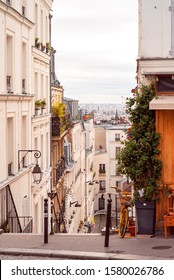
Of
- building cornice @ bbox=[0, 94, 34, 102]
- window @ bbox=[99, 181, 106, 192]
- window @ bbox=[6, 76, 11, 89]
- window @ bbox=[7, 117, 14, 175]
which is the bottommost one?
window @ bbox=[99, 181, 106, 192]

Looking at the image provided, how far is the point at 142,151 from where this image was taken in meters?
13.6

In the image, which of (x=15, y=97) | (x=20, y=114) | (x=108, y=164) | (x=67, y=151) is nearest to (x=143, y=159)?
(x=15, y=97)

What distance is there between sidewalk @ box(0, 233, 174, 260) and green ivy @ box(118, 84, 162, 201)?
3.41 feet

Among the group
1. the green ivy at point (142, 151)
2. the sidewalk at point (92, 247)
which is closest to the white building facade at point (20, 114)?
the sidewalk at point (92, 247)

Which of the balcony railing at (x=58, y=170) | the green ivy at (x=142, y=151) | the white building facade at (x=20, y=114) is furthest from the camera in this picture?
the balcony railing at (x=58, y=170)

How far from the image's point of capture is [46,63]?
95.3 feet

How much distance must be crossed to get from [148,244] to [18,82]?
1068cm

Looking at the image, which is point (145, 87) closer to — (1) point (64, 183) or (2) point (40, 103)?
(2) point (40, 103)

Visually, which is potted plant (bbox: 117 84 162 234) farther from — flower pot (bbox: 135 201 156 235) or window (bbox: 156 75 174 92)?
window (bbox: 156 75 174 92)

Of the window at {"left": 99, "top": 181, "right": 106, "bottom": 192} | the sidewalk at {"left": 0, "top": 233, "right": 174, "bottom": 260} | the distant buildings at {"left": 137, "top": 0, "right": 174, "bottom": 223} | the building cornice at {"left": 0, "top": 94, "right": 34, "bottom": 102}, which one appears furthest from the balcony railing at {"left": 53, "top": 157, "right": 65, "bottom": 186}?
the window at {"left": 99, "top": 181, "right": 106, "bottom": 192}

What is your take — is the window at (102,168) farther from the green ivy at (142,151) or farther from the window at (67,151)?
the green ivy at (142,151)

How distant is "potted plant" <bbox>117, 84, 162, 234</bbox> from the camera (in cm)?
1335

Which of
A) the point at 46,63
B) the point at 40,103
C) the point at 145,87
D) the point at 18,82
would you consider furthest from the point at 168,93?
the point at 46,63

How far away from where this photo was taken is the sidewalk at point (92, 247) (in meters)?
→ 11.7
